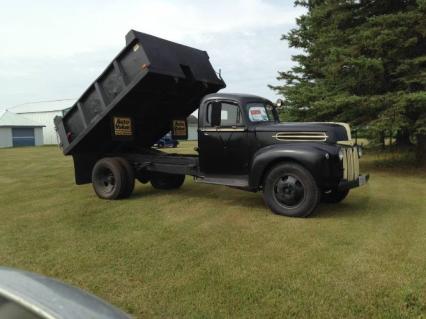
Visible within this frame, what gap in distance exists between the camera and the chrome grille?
735cm

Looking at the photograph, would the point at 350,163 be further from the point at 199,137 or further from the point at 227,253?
the point at 227,253

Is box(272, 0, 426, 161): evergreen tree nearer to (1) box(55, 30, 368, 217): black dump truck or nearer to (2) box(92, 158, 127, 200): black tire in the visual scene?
(1) box(55, 30, 368, 217): black dump truck

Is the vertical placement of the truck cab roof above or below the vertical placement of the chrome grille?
above

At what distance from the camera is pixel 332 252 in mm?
5297

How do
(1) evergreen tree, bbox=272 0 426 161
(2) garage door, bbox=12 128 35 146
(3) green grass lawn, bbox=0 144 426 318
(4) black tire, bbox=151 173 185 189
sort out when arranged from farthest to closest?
1. (2) garage door, bbox=12 128 35 146
2. (1) evergreen tree, bbox=272 0 426 161
3. (4) black tire, bbox=151 173 185 189
4. (3) green grass lawn, bbox=0 144 426 318

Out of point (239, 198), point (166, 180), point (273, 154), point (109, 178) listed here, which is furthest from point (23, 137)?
point (273, 154)

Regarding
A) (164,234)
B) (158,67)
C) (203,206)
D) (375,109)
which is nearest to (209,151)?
(203,206)

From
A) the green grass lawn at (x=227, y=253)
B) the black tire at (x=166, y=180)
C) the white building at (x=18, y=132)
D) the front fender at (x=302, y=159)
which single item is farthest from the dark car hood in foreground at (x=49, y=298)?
the white building at (x=18, y=132)

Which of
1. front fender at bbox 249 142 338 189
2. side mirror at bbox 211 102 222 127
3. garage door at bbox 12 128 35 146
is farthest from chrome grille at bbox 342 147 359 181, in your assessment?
garage door at bbox 12 128 35 146

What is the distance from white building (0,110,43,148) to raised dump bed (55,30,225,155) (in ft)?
147

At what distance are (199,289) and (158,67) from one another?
4890 millimetres

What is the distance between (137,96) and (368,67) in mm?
6826

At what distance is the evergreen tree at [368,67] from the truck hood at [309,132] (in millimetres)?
4614

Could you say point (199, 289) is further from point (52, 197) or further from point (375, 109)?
point (375, 109)
